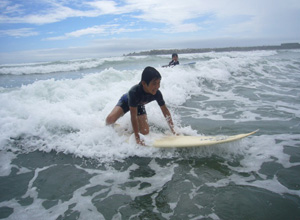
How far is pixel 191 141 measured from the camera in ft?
11.5

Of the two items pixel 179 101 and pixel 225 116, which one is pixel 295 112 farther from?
pixel 179 101

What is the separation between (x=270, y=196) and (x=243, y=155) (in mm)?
965

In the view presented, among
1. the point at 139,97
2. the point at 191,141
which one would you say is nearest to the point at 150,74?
the point at 139,97

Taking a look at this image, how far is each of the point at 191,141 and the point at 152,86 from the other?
1.13m

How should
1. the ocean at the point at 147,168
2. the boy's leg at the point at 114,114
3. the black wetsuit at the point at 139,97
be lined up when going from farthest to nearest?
the boy's leg at the point at 114,114
the black wetsuit at the point at 139,97
the ocean at the point at 147,168

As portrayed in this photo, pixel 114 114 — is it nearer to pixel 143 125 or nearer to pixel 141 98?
pixel 143 125

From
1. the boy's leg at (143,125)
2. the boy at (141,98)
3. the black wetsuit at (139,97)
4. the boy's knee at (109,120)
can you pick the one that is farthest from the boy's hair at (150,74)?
the boy's knee at (109,120)

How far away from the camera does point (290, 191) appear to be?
2.47 meters

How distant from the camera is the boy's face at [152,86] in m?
3.38

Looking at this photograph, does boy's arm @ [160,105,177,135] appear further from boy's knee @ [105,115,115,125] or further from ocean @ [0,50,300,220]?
boy's knee @ [105,115,115,125]

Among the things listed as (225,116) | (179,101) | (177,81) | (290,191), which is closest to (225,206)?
(290,191)

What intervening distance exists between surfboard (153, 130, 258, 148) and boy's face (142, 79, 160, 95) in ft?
2.85

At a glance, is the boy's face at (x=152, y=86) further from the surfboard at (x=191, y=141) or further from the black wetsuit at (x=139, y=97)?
the surfboard at (x=191, y=141)

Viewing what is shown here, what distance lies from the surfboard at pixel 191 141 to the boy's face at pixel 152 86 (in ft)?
2.85
